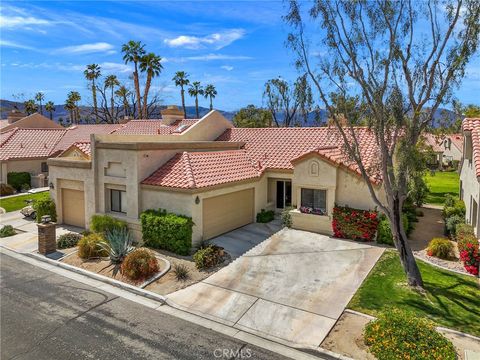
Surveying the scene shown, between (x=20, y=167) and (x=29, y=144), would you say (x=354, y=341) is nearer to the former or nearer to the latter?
(x=20, y=167)

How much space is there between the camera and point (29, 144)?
3812cm

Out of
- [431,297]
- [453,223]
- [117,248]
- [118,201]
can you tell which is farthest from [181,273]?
[453,223]

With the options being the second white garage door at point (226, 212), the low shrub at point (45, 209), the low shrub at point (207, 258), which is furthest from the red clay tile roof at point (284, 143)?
the low shrub at point (45, 209)

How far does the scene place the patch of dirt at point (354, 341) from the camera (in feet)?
30.7

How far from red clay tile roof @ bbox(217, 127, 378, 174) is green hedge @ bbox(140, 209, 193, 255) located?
27.6 feet

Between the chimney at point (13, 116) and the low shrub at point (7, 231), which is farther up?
the chimney at point (13, 116)

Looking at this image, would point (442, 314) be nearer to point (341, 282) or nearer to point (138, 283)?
point (341, 282)

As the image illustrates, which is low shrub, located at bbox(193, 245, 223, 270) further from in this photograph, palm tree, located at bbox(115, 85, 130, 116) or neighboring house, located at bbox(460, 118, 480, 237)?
palm tree, located at bbox(115, 85, 130, 116)

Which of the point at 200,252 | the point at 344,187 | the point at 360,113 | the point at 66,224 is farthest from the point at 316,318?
the point at 66,224

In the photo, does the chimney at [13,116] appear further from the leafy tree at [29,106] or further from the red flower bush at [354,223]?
the red flower bush at [354,223]

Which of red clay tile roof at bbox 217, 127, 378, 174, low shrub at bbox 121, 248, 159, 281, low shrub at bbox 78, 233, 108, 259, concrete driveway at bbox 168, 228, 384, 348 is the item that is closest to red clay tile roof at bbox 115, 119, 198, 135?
red clay tile roof at bbox 217, 127, 378, 174

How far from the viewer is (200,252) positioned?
15414mm

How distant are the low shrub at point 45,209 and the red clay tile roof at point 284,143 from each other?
12966 mm

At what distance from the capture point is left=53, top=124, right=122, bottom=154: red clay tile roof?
39.7 m
